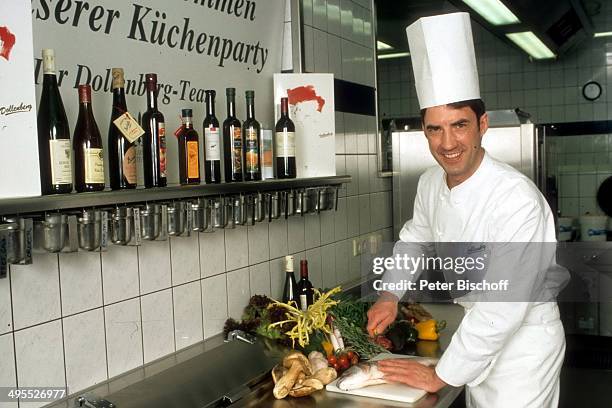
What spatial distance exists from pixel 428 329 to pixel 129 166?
1.16 meters

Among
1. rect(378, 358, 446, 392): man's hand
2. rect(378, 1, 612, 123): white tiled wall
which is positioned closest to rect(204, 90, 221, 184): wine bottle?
rect(378, 358, 446, 392): man's hand

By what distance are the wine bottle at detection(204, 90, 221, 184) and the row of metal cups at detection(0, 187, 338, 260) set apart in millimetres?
78

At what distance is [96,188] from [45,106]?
22 cm

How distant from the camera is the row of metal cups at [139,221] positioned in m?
1.34

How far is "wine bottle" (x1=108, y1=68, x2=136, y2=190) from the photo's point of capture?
63.3 inches

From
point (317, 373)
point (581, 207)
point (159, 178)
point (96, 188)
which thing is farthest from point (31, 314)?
point (581, 207)

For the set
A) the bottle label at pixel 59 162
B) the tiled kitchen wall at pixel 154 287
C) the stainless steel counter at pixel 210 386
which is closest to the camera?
the bottle label at pixel 59 162

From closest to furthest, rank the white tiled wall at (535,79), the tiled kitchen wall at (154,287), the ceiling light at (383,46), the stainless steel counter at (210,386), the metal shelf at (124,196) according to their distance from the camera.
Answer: the metal shelf at (124,196), the tiled kitchen wall at (154,287), the stainless steel counter at (210,386), the ceiling light at (383,46), the white tiled wall at (535,79)

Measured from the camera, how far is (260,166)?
7.11 ft

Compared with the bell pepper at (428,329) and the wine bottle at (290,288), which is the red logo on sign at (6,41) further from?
the bell pepper at (428,329)

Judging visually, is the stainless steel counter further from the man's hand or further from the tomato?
the tomato

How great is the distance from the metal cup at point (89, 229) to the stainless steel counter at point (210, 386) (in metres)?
0.38

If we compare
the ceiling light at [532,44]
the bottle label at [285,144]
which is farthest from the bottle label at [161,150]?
the ceiling light at [532,44]

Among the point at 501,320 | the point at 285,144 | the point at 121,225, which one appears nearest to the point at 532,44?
the point at 285,144
